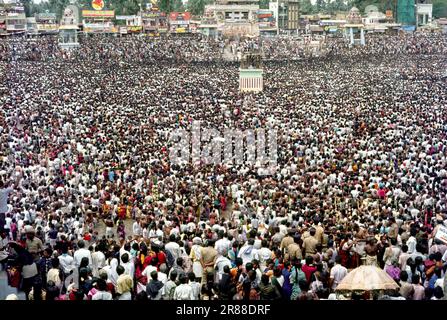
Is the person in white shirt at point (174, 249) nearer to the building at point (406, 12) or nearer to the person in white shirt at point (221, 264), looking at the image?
the person in white shirt at point (221, 264)

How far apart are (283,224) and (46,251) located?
141 inches

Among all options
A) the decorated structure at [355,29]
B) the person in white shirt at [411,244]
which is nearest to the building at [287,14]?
the decorated structure at [355,29]

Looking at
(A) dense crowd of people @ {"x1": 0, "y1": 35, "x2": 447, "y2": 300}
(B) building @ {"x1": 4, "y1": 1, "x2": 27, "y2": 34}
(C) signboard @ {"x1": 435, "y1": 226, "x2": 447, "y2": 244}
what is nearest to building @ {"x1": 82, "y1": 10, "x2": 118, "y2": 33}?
(B) building @ {"x1": 4, "y1": 1, "x2": 27, "y2": 34}

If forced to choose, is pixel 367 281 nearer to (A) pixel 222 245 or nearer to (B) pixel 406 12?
(A) pixel 222 245

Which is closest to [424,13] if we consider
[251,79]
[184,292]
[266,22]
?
[266,22]

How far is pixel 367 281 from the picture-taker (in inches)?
303

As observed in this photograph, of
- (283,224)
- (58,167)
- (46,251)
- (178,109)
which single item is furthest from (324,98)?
(46,251)

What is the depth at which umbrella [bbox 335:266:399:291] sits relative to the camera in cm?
766

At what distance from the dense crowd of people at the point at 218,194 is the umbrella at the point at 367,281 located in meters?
0.16

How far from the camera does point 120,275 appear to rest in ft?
27.8

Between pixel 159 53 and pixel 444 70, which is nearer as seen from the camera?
pixel 444 70

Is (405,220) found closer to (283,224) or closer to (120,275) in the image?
(283,224)

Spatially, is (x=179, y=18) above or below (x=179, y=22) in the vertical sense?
above

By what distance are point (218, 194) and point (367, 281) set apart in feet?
27.2
